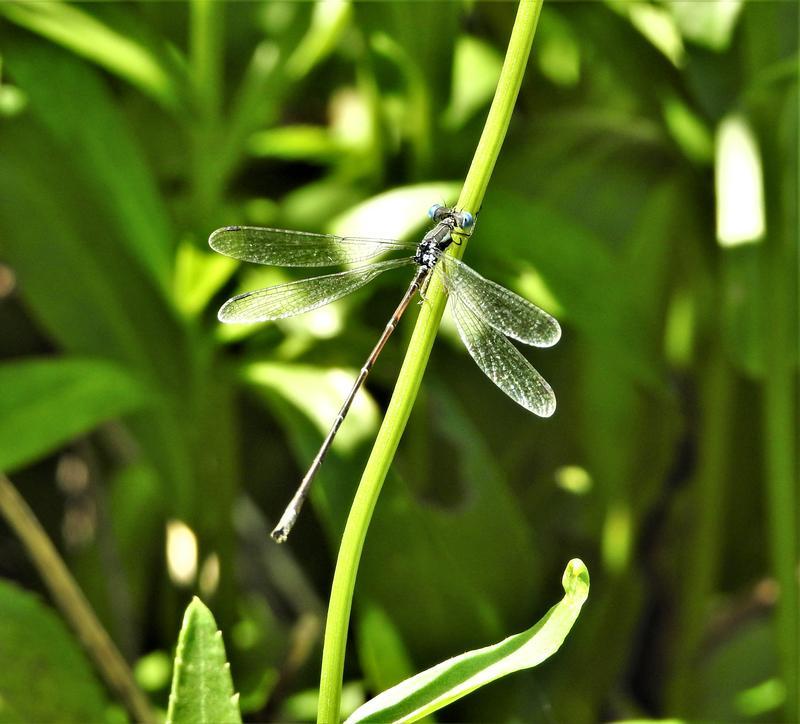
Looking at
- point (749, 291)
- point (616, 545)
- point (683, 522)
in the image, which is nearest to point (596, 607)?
point (616, 545)

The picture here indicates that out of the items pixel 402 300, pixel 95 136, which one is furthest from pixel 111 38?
pixel 402 300

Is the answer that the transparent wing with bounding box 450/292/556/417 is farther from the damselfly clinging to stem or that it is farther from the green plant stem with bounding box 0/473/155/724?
the green plant stem with bounding box 0/473/155/724

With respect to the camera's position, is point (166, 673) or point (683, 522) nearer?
point (166, 673)

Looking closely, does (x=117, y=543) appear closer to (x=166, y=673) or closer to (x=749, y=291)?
(x=166, y=673)

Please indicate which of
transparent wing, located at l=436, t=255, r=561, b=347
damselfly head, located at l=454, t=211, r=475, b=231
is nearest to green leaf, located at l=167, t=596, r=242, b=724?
damselfly head, located at l=454, t=211, r=475, b=231

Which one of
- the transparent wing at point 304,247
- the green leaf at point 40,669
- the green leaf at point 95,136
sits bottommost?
the green leaf at point 40,669

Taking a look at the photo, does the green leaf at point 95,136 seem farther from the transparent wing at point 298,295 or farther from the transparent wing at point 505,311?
the transparent wing at point 505,311

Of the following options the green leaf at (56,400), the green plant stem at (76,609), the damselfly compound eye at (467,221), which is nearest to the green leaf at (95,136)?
the green leaf at (56,400)
